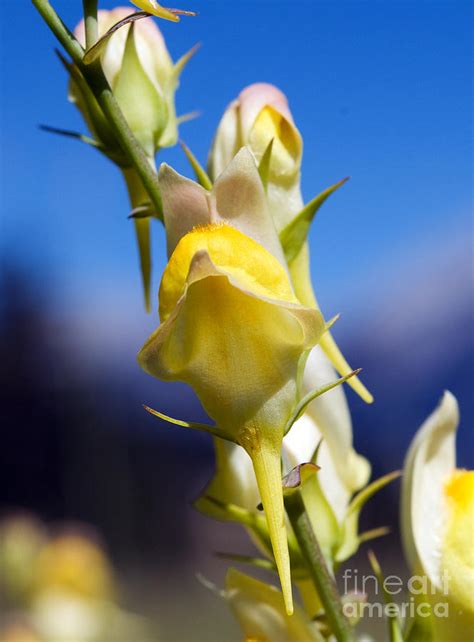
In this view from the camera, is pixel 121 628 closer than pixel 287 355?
No

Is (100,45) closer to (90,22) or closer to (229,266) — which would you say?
(90,22)

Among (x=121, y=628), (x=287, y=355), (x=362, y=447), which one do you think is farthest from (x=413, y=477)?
(x=362, y=447)

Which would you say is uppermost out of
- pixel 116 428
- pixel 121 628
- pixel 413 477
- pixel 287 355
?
pixel 287 355

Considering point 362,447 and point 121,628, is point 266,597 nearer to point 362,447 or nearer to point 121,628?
point 121,628

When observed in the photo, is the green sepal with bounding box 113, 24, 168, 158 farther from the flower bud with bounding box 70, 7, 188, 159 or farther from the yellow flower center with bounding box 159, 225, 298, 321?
the yellow flower center with bounding box 159, 225, 298, 321

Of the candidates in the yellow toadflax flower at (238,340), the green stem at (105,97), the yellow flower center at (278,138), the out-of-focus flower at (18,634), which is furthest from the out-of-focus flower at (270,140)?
the out-of-focus flower at (18,634)

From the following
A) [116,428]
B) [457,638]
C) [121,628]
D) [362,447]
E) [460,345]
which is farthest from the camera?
[460,345]

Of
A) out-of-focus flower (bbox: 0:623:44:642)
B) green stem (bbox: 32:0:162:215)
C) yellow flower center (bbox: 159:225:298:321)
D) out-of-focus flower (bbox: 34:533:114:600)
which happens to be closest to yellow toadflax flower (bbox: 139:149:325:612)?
yellow flower center (bbox: 159:225:298:321)

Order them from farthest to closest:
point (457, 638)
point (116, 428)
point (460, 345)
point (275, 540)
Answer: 1. point (460, 345)
2. point (116, 428)
3. point (457, 638)
4. point (275, 540)
